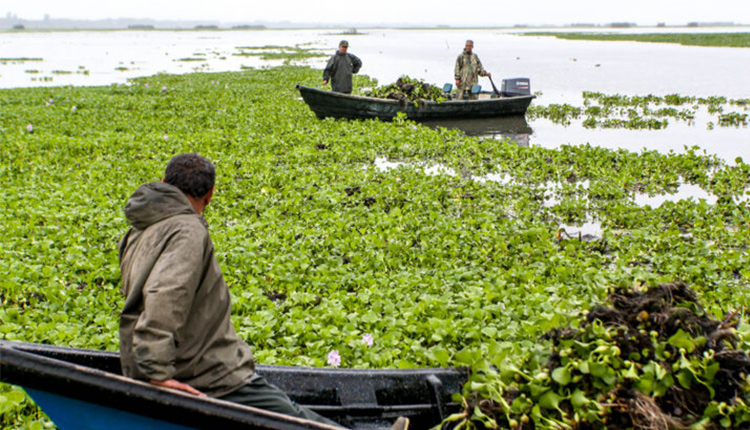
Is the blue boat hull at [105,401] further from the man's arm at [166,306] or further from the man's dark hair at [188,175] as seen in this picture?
the man's dark hair at [188,175]

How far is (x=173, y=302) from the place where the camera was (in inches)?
104

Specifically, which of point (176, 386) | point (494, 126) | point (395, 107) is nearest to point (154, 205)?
point (176, 386)

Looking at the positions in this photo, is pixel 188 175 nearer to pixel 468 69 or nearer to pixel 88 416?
pixel 88 416

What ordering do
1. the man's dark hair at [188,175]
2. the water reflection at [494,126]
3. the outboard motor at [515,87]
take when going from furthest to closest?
1. the outboard motor at [515,87]
2. the water reflection at [494,126]
3. the man's dark hair at [188,175]

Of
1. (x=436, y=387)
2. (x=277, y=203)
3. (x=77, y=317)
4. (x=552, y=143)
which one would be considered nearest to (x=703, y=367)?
(x=436, y=387)

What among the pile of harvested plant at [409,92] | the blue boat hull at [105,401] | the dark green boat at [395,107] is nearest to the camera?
the blue boat hull at [105,401]

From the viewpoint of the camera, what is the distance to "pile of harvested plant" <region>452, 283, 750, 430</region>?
2732mm

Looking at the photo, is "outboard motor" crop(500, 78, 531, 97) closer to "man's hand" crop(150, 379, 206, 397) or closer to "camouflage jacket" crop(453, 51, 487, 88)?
"camouflage jacket" crop(453, 51, 487, 88)

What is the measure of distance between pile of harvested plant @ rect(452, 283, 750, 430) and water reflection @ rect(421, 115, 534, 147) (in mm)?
13718

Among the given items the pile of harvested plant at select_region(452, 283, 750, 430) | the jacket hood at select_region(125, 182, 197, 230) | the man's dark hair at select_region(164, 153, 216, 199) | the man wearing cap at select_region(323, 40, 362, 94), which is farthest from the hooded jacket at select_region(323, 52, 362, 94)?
the pile of harvested plant at select_region(452, 283, 750, 430)

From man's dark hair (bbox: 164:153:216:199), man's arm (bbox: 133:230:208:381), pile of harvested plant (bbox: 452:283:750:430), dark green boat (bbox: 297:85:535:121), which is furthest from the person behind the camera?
dark green boat (bbox: 297:85:535:121)

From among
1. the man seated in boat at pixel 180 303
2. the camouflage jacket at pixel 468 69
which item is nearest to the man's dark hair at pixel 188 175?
the man seated in boat at pixel 180 303

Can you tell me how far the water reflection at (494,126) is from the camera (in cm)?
1717

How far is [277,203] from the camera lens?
9422mm
